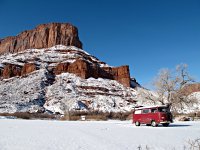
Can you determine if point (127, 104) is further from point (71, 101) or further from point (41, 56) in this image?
point (41, 56)

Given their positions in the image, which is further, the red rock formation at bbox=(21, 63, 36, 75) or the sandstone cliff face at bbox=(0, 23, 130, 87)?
the sandstone cliff face at bbox=(0, 23, 130, 87)

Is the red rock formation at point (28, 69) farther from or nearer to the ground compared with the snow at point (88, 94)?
farther from the ground

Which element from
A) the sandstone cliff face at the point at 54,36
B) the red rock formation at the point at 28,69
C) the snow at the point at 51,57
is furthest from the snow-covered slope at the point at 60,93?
the sandstone cliff face at the point at 54,36

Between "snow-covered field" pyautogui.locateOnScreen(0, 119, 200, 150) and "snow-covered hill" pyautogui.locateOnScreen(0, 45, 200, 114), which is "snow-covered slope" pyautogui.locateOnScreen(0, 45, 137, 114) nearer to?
"snow-covered hill" pyautogui.locateOnScreen(0, 45, 200, 114)

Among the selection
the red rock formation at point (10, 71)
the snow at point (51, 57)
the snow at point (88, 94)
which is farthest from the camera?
the snow at point (51, 57)

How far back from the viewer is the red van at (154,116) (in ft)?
87.2

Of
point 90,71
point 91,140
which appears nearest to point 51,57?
point 90,71

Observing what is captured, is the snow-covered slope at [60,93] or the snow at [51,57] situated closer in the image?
the snow-covered slope at [60,93]

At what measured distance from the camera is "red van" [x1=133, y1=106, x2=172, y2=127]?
26.6m

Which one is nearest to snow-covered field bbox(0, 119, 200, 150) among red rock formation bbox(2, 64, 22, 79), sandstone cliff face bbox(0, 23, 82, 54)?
red rock formation bbox(2, 64, 22, 79)

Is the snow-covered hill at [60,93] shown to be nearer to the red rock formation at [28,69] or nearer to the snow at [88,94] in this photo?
the snow at [88,94]

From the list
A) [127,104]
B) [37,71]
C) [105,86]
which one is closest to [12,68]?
[37,71]

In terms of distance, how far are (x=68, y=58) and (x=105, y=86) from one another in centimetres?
3913

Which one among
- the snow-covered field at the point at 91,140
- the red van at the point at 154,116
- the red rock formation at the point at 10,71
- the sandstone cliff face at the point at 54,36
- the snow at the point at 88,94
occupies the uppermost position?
the sandstone cliff face at the point at 54,36
